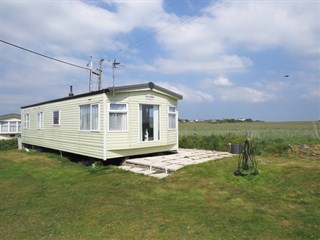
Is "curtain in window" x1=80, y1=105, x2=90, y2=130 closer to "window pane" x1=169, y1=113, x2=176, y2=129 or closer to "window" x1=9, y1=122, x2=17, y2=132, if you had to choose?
"window pane" x1=169, y1=113, x2=176, y2=129

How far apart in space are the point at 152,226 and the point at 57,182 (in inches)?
216

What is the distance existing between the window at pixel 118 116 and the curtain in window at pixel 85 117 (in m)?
1.53

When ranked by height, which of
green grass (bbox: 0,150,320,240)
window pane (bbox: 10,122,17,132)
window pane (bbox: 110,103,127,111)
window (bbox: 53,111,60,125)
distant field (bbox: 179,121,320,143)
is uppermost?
window pane (bbox: 110,103,127,111)

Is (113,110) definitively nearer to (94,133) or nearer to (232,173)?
(94,133)

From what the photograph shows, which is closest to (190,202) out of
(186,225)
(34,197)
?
(186,225)

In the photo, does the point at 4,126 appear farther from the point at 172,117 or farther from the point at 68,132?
the point at 172,117

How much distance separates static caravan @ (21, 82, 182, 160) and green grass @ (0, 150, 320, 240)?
1.64 meters

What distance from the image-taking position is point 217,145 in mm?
15594

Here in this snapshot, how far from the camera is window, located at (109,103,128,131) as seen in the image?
11219mm

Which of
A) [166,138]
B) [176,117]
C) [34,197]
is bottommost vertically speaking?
[34,197]

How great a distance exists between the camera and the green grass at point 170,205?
4.96 metres

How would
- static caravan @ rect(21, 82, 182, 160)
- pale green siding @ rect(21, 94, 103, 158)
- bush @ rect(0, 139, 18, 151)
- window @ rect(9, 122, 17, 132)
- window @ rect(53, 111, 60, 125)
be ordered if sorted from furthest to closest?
window @ rect(9, 122, 17, 132), bush @ rect(0, 139, 18, 151), window @ rect(53, 111, 60, 125), pale green siding @ rect(21, 94, 103, 158), static caravan @ rect(21, 82, 182, 160)

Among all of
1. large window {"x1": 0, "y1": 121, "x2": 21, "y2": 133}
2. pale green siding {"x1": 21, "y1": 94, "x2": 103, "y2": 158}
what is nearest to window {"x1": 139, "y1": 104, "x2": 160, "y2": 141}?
pale green siding {"x1": 21, "y1": 94, "x2": 103, "y2": 158}

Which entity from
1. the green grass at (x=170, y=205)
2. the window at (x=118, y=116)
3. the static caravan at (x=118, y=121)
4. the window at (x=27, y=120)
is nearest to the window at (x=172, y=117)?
the static caravan at (x=118, y=121)
